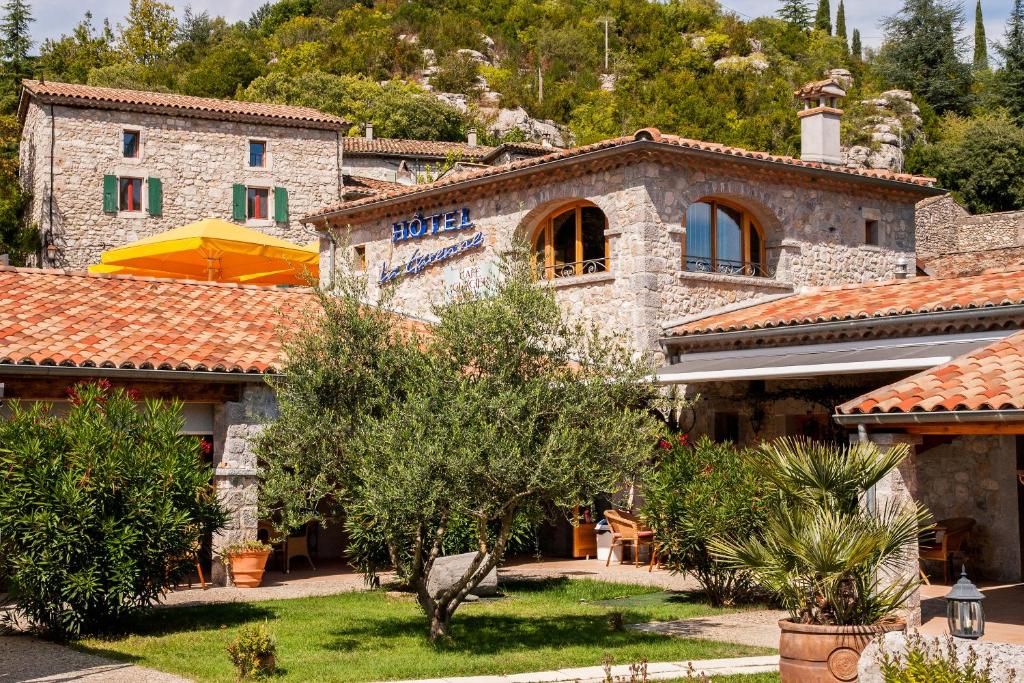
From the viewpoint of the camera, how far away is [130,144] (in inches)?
1401

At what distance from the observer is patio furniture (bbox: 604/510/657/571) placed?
1706 cm

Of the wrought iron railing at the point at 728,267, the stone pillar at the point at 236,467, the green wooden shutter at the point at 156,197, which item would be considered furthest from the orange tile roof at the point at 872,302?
the green wooden shutter at the point at 156,197

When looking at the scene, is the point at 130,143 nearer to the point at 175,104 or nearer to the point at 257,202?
the point at 175,104

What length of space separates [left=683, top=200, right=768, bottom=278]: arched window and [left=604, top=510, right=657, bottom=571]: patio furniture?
4.36 metres

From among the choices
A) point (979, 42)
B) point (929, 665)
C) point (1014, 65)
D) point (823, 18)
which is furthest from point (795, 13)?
point (929, 665)

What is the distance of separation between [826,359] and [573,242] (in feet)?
18.9

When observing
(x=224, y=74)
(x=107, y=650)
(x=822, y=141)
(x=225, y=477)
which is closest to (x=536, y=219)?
(x=822, y=141)

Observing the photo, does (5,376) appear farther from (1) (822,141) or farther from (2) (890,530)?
(1) (822,141)

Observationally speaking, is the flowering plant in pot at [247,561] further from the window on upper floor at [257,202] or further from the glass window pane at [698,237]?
the window on upper floor at [257,202]

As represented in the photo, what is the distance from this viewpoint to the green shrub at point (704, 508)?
42.3 feet

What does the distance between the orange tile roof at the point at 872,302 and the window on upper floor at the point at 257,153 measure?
22.7 meters

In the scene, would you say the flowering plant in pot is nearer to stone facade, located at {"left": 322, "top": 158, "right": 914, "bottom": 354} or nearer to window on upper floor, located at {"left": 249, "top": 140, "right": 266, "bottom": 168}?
stone facade, located at {"left": 322, "top": 158, "right": 914, "bottom": 354}

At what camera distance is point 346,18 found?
78125 millimetres

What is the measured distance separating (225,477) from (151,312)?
10.3 ft
